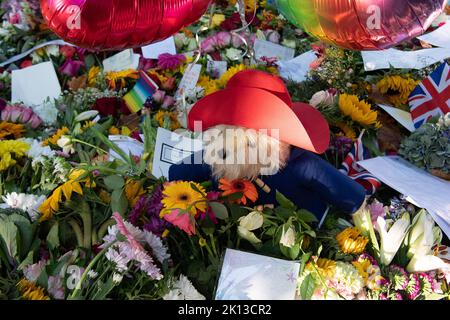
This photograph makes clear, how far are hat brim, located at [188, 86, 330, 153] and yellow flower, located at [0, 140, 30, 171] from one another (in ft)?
2.13

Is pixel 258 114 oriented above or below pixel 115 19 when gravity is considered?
below

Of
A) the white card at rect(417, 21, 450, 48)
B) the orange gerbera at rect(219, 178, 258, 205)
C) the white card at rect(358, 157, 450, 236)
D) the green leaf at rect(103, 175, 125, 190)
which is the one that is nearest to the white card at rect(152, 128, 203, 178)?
the green leaf at rect(103, 175, 125, 190)

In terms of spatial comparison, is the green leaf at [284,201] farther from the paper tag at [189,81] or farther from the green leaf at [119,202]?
the paper tag at [189,81]

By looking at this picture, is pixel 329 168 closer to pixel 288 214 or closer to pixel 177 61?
pixel 288 214

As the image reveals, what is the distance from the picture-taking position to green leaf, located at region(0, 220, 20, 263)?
108 centimetres

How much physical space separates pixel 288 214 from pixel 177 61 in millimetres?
1109

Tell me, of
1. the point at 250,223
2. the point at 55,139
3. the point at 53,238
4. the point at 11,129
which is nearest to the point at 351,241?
the point at 250,223

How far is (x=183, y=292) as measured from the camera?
0.98m

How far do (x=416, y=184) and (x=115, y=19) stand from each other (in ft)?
2.76

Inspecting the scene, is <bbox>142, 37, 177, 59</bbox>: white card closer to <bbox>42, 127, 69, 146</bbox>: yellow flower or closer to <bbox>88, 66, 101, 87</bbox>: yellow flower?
<bbox>88, 66, 101, 87</bbox>: yellow flower

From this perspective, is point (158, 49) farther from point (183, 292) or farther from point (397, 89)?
point (183, 292)
